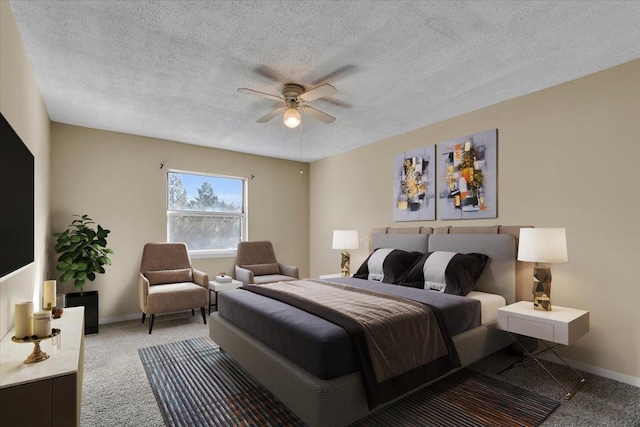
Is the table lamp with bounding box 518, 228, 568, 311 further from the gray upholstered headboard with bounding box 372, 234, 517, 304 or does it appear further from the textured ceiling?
the textured ceiling

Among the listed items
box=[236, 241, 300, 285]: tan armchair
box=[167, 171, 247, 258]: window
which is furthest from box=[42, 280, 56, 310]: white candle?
box=[236, 241, 300, 285]: tan armchair

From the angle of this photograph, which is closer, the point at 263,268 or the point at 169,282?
the point at 169,282

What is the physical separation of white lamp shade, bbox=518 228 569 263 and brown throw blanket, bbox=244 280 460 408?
3.28 feet

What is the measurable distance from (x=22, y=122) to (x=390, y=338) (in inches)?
122

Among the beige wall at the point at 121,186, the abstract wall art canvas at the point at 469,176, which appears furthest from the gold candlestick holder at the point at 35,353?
the abstract wall art canvas at the point at 469,176

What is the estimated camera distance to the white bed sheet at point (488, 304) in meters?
3.05

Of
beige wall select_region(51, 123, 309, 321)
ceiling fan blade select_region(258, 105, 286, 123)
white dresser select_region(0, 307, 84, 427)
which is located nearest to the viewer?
white dresser select_region(0, 307, 84, 427)

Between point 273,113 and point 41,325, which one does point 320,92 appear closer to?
point 273,113

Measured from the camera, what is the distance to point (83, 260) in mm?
3947

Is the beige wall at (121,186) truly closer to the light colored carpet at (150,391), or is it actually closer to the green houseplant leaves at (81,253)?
the green houseplant leaves at (81,253)

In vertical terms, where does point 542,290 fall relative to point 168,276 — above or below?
above

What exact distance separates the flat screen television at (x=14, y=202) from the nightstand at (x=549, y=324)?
346 cm

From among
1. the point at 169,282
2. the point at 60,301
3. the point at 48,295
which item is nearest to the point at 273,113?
the point at 48,295

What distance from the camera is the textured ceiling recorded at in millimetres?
2053
